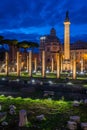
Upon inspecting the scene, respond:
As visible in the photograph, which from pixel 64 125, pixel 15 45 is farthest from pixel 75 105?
pixel 15 45

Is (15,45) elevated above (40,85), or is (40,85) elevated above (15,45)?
(15,45)

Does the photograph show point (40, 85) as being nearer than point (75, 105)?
No

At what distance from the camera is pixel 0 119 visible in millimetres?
10000

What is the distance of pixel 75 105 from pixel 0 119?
3.00m

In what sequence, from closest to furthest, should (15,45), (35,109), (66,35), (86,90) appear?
(35,109) → (86,90) → (15,45) → (66,35)

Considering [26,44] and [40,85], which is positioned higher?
[26,44]

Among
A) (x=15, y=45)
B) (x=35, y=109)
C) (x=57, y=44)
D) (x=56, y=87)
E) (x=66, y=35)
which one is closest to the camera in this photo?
(x=35, y=109)

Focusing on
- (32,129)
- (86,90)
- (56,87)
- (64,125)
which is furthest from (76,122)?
(56,87)

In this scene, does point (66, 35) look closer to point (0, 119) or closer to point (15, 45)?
point (15, 45)

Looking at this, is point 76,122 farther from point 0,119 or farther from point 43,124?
point 0,119

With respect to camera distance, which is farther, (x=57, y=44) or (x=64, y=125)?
(x=57, y=44)

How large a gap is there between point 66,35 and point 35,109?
6915 centimetres

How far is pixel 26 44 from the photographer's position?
78.8 m

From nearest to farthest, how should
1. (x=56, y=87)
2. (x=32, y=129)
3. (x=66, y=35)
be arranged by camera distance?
1. (x=32, y=129)
2. (x=56, y=87)
3. (x=66, y=35)
